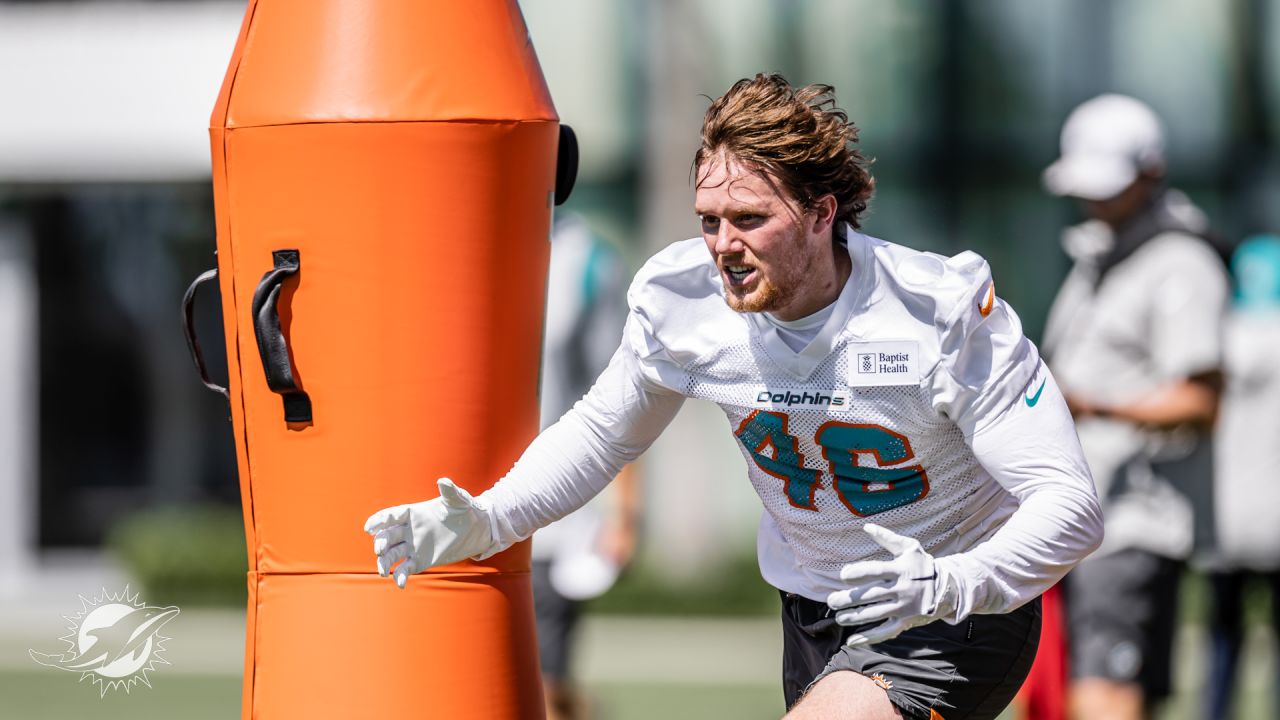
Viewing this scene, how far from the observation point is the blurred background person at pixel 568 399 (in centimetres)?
675

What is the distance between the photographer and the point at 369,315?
4262mm

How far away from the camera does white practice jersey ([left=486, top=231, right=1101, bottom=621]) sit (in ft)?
12.3

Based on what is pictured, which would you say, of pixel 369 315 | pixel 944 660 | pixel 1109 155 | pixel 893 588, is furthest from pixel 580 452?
pixel 1109 155

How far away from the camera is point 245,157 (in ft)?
14.3

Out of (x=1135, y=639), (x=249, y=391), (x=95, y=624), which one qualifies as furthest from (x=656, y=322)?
(x=1135, y=639)

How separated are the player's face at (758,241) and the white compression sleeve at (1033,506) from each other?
1.67ft

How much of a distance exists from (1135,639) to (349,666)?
117 inches

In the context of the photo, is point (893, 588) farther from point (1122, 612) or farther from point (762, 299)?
point (1122, 612)

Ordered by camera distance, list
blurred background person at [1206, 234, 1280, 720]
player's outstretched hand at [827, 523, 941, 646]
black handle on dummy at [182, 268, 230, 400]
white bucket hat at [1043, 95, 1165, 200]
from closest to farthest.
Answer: player's outstretched hand at [827, 523, 941, 646] < black handle on dummy at [182, 268, 230, 400] < white bucket hat at [1043, 95, 1165, 200] < blurred background person at [1206, 234, 1280, 720]

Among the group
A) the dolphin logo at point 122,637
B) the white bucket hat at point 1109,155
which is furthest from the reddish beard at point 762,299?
the white bucket hat at point 1109,155

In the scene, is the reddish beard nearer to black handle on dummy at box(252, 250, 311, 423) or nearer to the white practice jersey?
the white practice jersey

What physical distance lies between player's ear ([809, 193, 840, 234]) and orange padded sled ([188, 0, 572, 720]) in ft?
2.63

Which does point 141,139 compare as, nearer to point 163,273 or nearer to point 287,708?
point 163,273

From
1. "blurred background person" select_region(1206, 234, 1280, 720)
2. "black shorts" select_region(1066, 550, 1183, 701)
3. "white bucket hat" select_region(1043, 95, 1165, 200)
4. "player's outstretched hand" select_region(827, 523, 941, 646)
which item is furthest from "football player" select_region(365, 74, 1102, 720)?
"blurred background person" select_region(1206, 234, 1280, 720)
